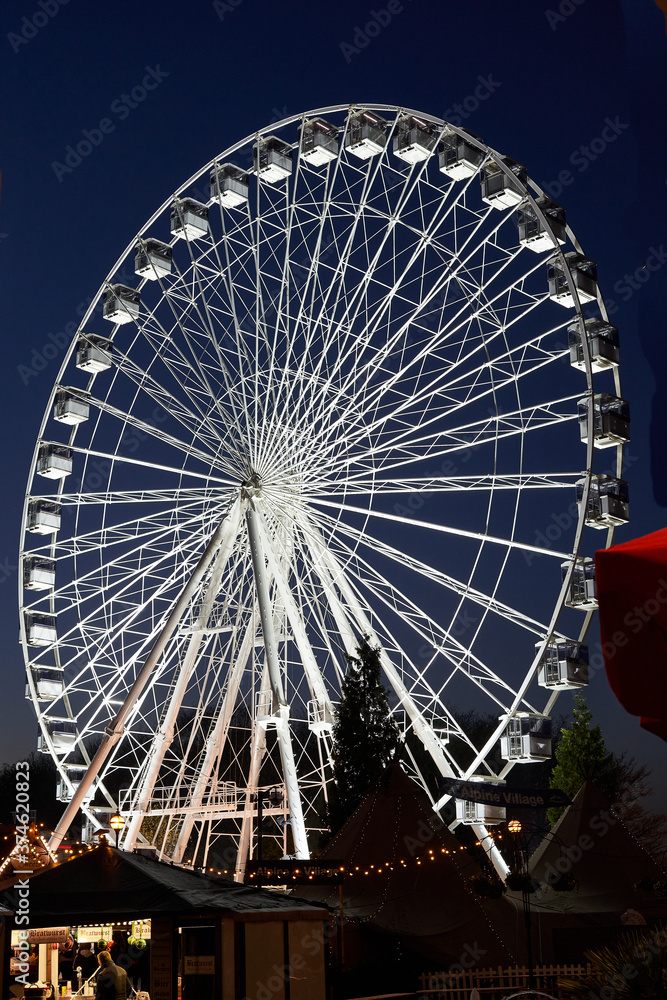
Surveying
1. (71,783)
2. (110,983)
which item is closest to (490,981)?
(110,983)

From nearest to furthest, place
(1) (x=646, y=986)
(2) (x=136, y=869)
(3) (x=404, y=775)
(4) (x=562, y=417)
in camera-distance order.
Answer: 1. (1) (x=646, y=986)
2. (2) (x=136, y=869)
3. (3) (x=404, y=775)
4. (4) (x=562, y=417)

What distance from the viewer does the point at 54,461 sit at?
2586cm

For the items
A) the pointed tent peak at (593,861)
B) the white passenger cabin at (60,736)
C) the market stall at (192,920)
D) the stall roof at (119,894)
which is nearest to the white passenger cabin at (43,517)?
the white passenger cabin at (60,736)

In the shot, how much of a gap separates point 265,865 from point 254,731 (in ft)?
26.5

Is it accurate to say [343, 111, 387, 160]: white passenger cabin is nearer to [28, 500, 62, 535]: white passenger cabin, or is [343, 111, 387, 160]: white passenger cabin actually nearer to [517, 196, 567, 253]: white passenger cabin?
[517, 196, 567, 253]: white passenger cabin

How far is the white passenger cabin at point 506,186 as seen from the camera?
882 inches

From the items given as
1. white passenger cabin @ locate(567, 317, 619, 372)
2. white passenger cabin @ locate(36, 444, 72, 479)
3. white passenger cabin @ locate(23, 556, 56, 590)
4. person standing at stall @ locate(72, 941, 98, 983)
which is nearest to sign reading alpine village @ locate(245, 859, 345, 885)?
person standing at stall @ locate(72, 941, 98, 983)

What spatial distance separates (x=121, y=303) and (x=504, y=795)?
47.4 ft

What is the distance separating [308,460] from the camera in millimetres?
22797

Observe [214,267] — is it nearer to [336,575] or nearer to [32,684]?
[336,575]

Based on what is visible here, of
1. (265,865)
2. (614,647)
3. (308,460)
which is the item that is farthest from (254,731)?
(614,647)

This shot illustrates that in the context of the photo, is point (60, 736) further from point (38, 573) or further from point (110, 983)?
point (110, 983)

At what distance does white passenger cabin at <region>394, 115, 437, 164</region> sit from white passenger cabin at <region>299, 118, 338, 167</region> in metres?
1.53

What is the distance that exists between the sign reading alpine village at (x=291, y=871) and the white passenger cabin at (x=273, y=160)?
14762 mm
